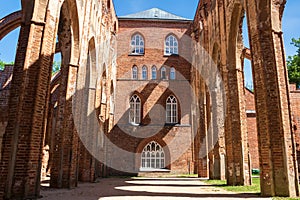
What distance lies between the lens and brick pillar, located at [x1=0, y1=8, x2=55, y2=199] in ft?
20.6

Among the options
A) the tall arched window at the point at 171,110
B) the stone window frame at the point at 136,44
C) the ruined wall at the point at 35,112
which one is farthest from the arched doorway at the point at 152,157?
the ruined wall at the point at 35,112

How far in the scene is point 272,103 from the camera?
7.50m

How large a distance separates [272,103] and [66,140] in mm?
7042

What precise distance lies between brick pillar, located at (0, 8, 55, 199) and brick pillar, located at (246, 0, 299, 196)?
5948 millimetres

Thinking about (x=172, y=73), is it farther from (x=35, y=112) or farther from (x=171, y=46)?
(x=35, y=112)

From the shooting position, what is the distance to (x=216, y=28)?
13.8m

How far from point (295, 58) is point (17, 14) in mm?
24301

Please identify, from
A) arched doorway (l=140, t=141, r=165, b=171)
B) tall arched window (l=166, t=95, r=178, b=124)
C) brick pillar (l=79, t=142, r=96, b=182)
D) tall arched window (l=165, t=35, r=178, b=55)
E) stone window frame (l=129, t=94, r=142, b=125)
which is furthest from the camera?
tall arched window (l=165, t=35, r=178, b=55)

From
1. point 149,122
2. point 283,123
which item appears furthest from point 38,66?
point 149,122

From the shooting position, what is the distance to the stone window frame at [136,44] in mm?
24125

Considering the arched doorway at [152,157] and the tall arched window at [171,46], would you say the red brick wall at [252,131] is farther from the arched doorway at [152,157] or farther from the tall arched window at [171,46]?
the tall arched window at [171,46]

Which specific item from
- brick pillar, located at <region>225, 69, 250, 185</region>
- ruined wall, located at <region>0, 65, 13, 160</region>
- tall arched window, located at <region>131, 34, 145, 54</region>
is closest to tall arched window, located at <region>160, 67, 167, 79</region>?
tall arched window, located at <region>131, 34, 145, 54</region>

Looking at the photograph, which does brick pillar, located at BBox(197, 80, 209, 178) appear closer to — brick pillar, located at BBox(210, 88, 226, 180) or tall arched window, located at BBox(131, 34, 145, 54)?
brick pillar, located at BBox(210, 88, 226, 180)

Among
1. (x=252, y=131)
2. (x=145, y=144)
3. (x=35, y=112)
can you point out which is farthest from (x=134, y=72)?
(x=35, y=112)
